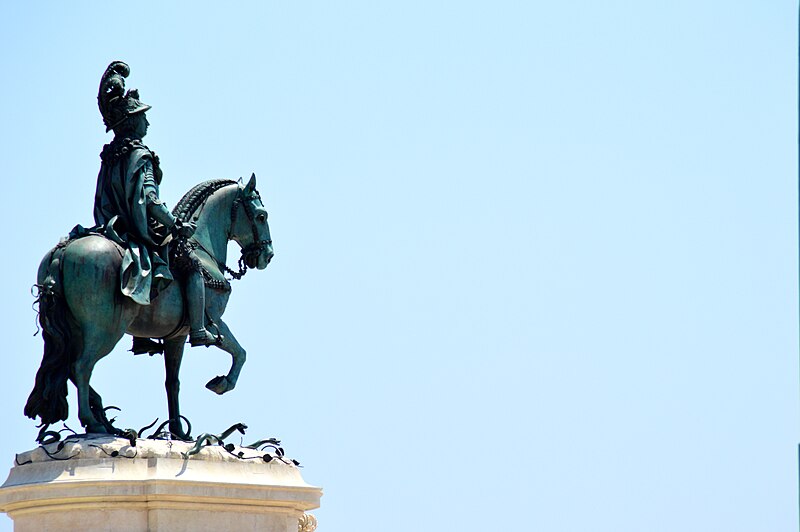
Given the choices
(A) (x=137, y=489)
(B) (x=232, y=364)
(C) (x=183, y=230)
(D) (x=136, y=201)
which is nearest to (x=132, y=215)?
(D) (x=136, y=201)

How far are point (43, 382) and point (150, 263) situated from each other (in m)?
1.62

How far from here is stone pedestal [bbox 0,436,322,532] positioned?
1777 centimetres

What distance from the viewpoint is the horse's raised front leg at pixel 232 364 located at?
19.1 metres

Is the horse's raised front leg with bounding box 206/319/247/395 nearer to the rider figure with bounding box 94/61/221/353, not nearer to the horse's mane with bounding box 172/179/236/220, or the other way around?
the rider figure with bounding box 94/61/221/353

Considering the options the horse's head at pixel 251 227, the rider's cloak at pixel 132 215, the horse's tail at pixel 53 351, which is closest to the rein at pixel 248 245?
the horse's head at pixel 251 227

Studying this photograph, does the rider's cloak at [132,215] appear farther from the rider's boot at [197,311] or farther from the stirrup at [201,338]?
the stirrup at [201,338]

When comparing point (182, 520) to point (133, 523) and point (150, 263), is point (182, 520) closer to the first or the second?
point (133, 523)

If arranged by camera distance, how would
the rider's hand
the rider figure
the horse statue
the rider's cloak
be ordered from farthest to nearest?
the rider's hand < the rider figure < the rider's cloak < the horse statue

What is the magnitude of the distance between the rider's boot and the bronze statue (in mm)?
10

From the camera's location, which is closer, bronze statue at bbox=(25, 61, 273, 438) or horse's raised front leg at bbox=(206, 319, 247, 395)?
bronze statue at bbox=(25, 61, 273, 438)

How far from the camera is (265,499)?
1858 centimetres

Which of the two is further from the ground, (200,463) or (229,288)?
(229,288)

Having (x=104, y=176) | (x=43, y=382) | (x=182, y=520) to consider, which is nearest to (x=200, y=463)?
(x=182, y=520)

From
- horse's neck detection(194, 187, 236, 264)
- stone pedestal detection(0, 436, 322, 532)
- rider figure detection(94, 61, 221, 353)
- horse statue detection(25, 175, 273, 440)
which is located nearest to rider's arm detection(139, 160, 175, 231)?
rider figure detection(94, 61, 221, 353)
